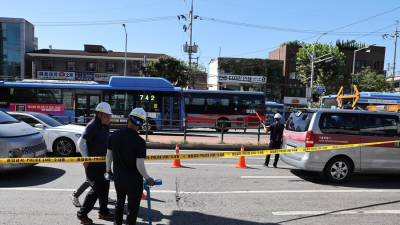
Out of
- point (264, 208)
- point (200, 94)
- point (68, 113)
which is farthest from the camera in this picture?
point (200, 94)

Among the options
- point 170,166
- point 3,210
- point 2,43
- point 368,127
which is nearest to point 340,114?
point 368,127

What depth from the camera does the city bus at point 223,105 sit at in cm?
2412

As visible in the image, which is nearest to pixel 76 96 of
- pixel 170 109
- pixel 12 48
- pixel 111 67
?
pixel 170 109

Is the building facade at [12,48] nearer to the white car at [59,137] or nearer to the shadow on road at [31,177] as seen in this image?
the white car at [59,137]

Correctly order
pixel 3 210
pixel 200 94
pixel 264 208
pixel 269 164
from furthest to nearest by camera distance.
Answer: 1. pixel 200 94
2. pixel 269 164
3. pixel 264 208
4. pixel 3 210

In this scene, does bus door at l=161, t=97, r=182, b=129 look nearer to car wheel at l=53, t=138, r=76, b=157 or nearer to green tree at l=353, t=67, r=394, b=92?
car wheel at l=53, t=138, r=76, b=157

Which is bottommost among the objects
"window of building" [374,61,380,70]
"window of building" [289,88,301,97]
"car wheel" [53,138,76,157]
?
"car wheel" [53,138,76,157]

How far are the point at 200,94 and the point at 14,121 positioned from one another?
677 inches

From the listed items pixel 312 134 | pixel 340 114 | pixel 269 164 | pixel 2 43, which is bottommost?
pixel 269 164

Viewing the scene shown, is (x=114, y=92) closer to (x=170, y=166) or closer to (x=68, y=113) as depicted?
(x=68, y=113)

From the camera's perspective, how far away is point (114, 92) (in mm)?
18891

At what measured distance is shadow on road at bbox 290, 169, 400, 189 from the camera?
7418mm

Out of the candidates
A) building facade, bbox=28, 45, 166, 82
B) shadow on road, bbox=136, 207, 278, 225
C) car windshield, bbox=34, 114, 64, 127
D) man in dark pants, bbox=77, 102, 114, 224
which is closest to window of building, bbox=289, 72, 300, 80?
building facade, bbox=28, 45, 166, 82

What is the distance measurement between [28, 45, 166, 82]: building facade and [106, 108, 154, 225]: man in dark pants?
39.1 meters
